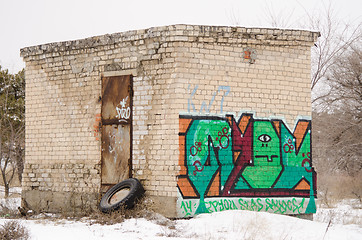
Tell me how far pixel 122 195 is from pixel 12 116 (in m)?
14.1

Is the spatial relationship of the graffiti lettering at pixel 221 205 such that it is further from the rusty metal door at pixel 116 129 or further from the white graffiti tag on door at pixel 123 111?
the white graffiti tag on door at pixel 123 111

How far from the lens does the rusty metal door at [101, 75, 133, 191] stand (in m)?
10.5

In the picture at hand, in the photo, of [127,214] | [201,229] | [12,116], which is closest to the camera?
[201,229]

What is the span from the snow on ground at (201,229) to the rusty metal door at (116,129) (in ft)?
4.66

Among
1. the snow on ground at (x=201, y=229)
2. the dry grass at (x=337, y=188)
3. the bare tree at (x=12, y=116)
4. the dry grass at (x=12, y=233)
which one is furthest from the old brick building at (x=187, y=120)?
the bare tree at (x=12, y=116)

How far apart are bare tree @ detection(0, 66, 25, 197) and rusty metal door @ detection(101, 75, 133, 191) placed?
12025mm

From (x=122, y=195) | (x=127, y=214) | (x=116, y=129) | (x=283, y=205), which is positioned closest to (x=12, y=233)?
(x=127, y=214)

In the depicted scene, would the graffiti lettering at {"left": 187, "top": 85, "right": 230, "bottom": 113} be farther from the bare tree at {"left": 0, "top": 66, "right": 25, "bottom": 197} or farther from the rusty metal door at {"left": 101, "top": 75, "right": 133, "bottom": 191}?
the bare tree at {"left": 0, "top": 66, "right": 25, "bottom": 197}

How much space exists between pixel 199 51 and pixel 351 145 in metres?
12.6

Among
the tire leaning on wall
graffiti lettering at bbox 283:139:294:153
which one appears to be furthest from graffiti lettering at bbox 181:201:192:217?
graffiti lettering at bbox 283:139:294:153

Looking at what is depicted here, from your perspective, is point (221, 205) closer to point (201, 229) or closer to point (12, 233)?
point (201, 229)

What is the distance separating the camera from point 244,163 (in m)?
10.2

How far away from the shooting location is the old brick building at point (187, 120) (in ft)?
32.4

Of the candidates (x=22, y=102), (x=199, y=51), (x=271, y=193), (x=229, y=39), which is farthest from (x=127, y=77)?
(x=22, y=102)
